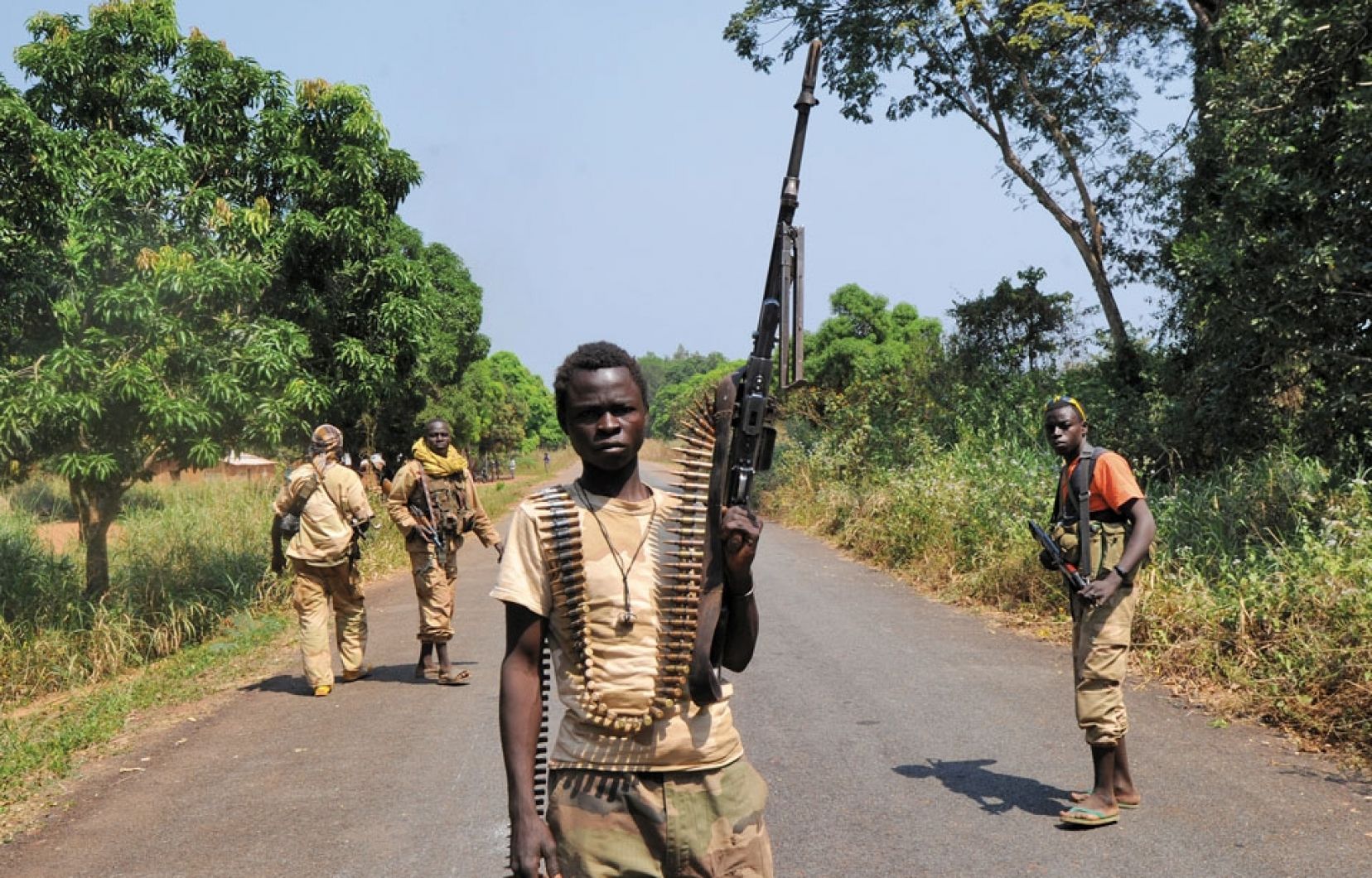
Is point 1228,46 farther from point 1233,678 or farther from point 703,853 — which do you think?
point 703,853

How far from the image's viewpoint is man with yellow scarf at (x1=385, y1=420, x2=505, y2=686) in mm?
8367

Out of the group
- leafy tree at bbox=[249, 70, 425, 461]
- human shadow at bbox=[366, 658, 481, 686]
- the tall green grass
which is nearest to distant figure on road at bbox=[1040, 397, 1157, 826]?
the tall green grass

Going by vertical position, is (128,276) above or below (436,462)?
above

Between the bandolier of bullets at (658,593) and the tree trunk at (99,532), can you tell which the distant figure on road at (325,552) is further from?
the bandolier of bullets at (658,593)

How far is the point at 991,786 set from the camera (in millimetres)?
5762

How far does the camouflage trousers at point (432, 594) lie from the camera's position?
834 cm

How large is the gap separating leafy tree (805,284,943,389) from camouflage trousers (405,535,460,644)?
22063 mm

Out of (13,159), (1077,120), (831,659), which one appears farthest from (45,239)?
(1077,120)

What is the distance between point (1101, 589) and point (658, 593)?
3.21 meters

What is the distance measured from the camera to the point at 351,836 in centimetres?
518

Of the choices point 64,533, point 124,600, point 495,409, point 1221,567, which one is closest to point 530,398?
point 495,409

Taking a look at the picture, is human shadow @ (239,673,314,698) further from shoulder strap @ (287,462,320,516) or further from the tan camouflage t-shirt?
the tan camouflage t-shirt

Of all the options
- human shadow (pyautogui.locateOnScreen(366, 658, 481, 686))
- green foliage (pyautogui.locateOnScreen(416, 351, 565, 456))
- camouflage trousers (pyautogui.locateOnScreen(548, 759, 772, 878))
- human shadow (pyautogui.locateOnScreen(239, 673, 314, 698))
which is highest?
green foliage (pyautogui.locateOnScreen(416, 351, 565, 456))

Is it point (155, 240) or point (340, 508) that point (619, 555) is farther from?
point (155, 240)
